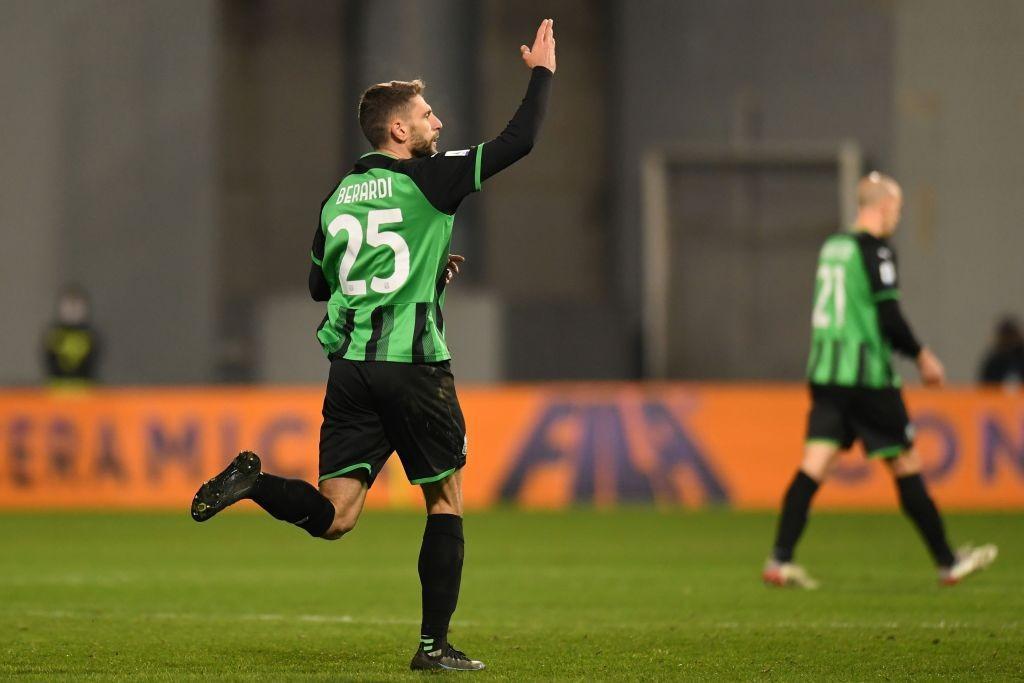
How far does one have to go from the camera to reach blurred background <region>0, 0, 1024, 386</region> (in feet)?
72.6

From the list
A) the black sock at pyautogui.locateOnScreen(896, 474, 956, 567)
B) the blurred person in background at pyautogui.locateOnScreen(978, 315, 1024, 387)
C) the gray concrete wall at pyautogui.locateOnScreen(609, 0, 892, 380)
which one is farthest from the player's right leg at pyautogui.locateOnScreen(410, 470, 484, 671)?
the gray concrete wall at pyautogui.locateOnScreen(609, 0, 892, 380)

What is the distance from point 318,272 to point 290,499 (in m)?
0.83

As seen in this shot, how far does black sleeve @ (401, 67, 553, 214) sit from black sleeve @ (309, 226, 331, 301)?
413 millimetres

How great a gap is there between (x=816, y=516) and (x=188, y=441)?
18.5ft

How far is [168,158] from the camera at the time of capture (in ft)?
74.7

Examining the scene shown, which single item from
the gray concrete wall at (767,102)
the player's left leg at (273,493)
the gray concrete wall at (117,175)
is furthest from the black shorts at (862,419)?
the gray concrete wall at (117,175)

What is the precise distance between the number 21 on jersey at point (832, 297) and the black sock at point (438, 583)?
373 cm

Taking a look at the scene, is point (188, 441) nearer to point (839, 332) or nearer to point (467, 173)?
point (839, 332)

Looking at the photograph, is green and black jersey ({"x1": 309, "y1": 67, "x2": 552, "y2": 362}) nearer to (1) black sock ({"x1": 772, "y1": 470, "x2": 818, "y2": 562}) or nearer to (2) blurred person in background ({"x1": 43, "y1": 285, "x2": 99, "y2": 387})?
(1) black sock ({"x1": 772, "y1": 470, "x2": 818, "y2": 562})

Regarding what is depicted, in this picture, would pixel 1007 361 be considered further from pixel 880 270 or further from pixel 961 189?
pixel 880 270

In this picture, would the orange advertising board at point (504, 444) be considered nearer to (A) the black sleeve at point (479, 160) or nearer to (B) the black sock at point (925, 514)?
(B) the black sock at point (925, 514)

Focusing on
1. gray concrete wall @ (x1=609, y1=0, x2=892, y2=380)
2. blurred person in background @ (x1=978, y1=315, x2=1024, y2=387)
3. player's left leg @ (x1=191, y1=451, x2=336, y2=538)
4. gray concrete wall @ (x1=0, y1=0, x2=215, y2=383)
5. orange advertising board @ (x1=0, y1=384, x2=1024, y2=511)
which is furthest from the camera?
gray concrete wall @ (x1=609, y1=0, x2=892, y2=380)

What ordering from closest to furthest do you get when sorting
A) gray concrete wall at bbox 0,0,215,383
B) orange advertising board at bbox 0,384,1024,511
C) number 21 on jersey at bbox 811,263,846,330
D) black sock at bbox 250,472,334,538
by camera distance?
black sock at bbox 250,472,334,538 → number 21 on jersey at bbox 811,263,846,330 → orange advertising board at bbox 0,384,1024,511 → gray concrete wall at bbox 0,0,215,383

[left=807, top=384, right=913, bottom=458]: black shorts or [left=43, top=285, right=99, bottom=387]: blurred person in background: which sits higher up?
[left=807, top=384, right=913, bottom=458]: black shorts
